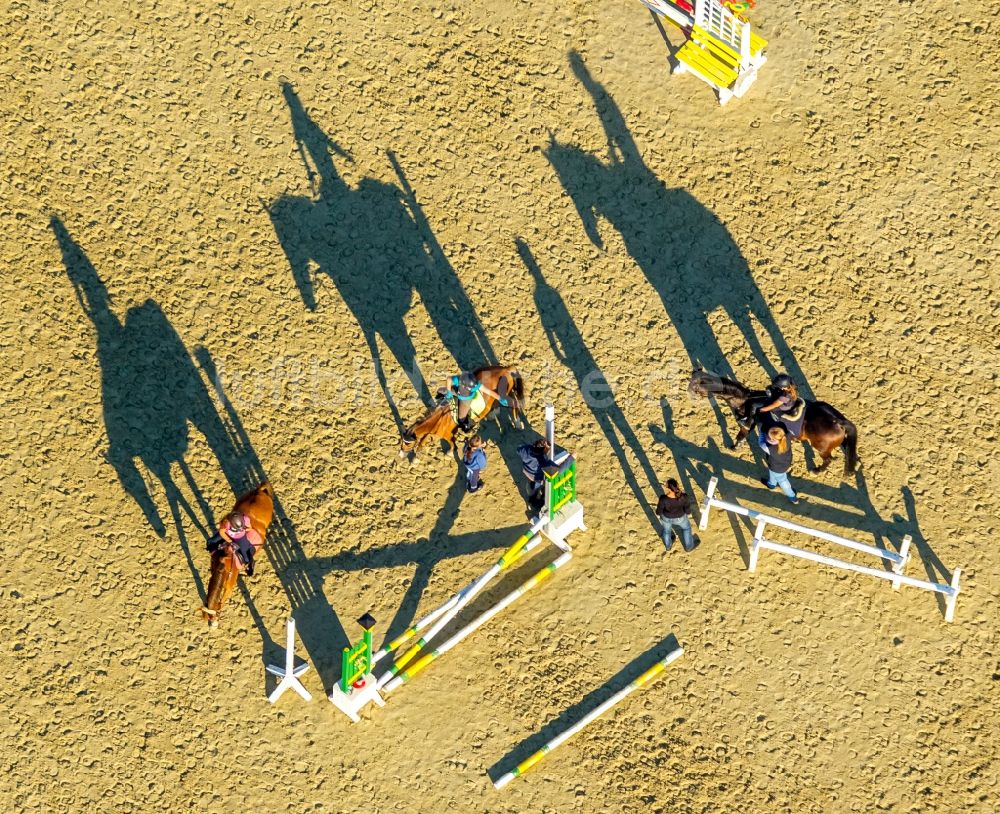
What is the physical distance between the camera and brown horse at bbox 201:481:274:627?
1752cm

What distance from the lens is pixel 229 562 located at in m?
17.5

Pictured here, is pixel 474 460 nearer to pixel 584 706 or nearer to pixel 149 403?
pixel 584 706

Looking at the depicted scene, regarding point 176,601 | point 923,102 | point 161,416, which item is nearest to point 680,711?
point 176,601

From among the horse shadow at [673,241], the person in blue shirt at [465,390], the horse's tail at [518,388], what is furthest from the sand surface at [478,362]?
the person in blue shirt at [465,390]

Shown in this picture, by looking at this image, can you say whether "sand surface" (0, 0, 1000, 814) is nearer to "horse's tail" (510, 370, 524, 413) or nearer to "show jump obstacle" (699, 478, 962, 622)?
"show jump obstacle" (699, 478, 962, 622)

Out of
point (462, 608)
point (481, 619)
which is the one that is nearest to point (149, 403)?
point (462, 608)

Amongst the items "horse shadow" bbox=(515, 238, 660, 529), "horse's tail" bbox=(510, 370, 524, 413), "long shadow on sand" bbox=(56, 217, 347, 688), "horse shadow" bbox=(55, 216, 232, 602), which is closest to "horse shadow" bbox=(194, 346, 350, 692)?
"long shadow on sand" bbox=(56, 217, 347, 688)

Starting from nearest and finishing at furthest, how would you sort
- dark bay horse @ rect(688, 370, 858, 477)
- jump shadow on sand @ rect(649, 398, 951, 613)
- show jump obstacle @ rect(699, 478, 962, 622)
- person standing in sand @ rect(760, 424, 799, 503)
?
dark bay horse @ rect(688, 370, 858, 477), person standing in sand @ rect(760, 424, 799, 503), show jump obstacle @ rect(699, 478, 962, 622), jump shadow on sand @ rect(649, 398, 951, 613)

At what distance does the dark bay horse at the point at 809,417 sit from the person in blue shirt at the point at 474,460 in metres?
2.75

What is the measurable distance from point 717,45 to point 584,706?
8969 mm

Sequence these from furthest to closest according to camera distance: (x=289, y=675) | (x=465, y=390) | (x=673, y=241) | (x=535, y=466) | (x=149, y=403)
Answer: (x=673, y=241) < (x=149, y=403) < (x=535, y=466) < (x=465, y=390) < (x=289, y=675)

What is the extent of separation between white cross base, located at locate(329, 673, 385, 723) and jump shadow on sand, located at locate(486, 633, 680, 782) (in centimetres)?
170

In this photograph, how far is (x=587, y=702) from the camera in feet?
58.2

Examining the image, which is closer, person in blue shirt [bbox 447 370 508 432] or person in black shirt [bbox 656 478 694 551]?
person in black shirt [bbox 656 478 694 551]
